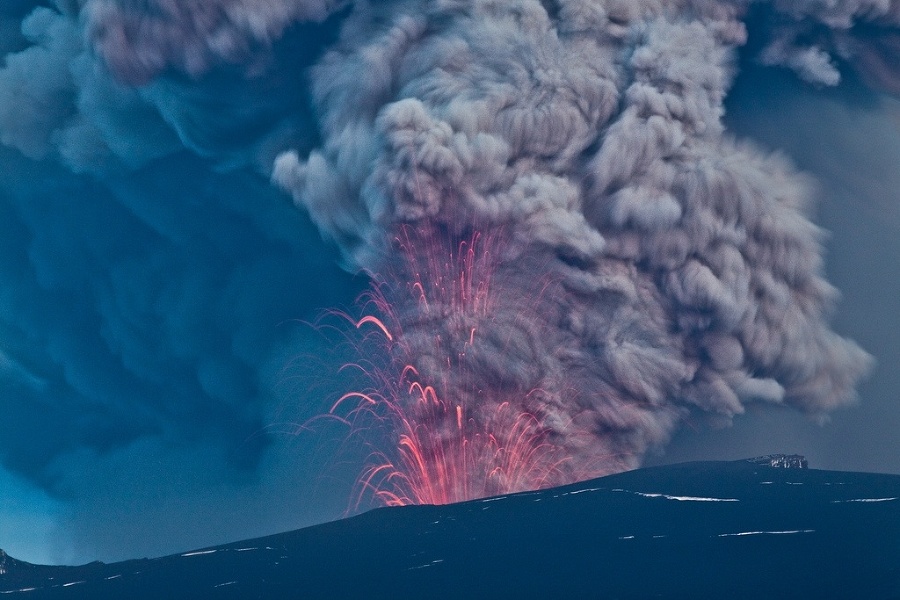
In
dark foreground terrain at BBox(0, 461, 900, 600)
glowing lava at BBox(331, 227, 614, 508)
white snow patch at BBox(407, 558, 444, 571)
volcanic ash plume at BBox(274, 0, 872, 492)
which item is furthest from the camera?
glowing lava at BBox(331, 227, 614, 508)

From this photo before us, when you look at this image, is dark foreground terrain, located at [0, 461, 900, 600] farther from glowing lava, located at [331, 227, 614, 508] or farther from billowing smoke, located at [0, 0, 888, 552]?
billowing smoke, located at [0, 0, 888, 552]

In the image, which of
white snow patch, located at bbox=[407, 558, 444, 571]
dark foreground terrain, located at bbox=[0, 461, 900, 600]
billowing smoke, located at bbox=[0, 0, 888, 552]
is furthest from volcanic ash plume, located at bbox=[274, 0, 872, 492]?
white snow patch, located at bbox=[407, 558, 444, 571]

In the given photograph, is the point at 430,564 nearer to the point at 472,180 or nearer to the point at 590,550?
the point at 590,550

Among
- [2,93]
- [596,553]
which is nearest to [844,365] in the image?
[596,553]

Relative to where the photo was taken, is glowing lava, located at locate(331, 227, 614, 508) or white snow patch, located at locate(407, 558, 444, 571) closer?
white snow patch, located at locate(407, 558, 444, 571)

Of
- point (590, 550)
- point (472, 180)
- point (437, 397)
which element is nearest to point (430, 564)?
point (590, 550)

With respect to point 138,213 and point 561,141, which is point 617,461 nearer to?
point 561,141

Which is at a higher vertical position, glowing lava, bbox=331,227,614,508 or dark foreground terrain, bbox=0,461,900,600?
glowing lava, bbox=331,227,614,508

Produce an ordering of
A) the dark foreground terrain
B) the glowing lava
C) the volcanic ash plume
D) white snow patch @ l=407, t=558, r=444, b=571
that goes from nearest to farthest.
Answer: the dark foreground terrain, white snow patch @ l=407, t=558, r=444, b=571, the volcanic ash plume, the glowing lava
